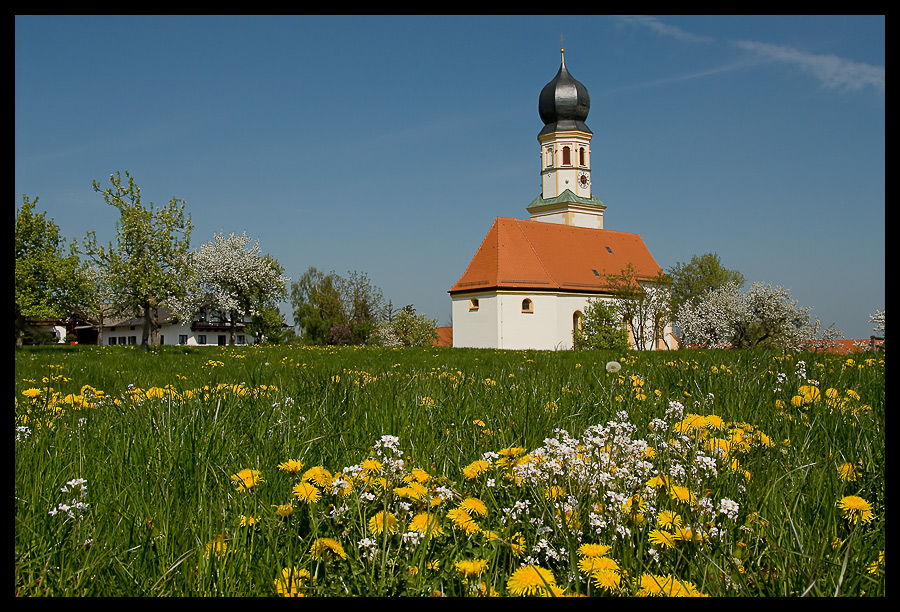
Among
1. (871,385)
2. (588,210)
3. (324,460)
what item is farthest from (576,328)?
(324,460)

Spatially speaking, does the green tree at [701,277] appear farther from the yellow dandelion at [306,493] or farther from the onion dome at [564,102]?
the yellow dandelion at [306,493]

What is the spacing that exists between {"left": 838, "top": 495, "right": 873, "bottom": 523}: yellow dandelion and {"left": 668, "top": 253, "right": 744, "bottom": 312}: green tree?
80.2m

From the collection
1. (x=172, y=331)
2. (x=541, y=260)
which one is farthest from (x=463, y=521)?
(x=172, y=331)

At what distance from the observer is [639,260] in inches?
2393

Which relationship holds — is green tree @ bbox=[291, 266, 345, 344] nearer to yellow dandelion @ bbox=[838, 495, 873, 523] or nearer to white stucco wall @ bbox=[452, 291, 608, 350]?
white stucco wall @ bbox=[452, 291, 608, 350]

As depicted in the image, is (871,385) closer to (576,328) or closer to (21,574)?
(21,574)

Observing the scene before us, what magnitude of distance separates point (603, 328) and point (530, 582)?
4786 centimetres

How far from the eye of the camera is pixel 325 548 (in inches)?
70.2

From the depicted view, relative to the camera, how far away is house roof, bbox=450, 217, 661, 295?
5303 centimetres

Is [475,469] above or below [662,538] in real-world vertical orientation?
above

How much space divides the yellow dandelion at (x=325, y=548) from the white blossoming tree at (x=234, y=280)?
6890 cm

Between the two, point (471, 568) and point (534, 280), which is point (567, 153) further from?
point (471, 568)

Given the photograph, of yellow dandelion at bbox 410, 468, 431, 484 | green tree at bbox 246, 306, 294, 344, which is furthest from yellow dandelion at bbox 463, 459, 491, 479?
green tree at bbox 246, 306, 294, 344
